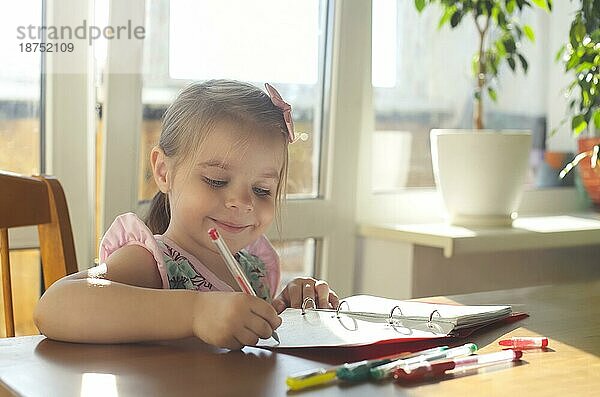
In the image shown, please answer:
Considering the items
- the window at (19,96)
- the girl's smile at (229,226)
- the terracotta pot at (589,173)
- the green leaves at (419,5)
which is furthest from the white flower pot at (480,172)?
the girl's smile at (229,226)

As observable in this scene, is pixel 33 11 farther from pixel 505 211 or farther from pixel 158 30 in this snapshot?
pixel 505 211

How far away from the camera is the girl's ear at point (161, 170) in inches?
43.4

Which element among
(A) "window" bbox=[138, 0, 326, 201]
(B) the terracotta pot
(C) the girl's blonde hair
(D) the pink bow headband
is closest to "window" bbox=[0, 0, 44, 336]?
(A) "window" bbox=[138, 0, 326, 201]

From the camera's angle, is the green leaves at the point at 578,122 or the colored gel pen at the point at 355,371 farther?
the green leaves at the point at 578,122

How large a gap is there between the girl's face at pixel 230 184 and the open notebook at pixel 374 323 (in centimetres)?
11

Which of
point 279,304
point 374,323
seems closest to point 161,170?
point 279,304

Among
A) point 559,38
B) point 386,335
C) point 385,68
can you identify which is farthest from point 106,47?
point 559,38

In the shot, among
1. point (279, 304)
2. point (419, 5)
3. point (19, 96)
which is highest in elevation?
point (419, 5)

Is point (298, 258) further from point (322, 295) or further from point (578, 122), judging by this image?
point (322, 295)

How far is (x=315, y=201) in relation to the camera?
220 cm

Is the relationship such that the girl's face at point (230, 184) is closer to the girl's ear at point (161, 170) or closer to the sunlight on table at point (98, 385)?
the girl's ear at point (161, 170)

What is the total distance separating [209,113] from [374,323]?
12.1 inches

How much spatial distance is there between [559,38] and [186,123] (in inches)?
73.0

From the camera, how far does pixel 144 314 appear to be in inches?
34.0
